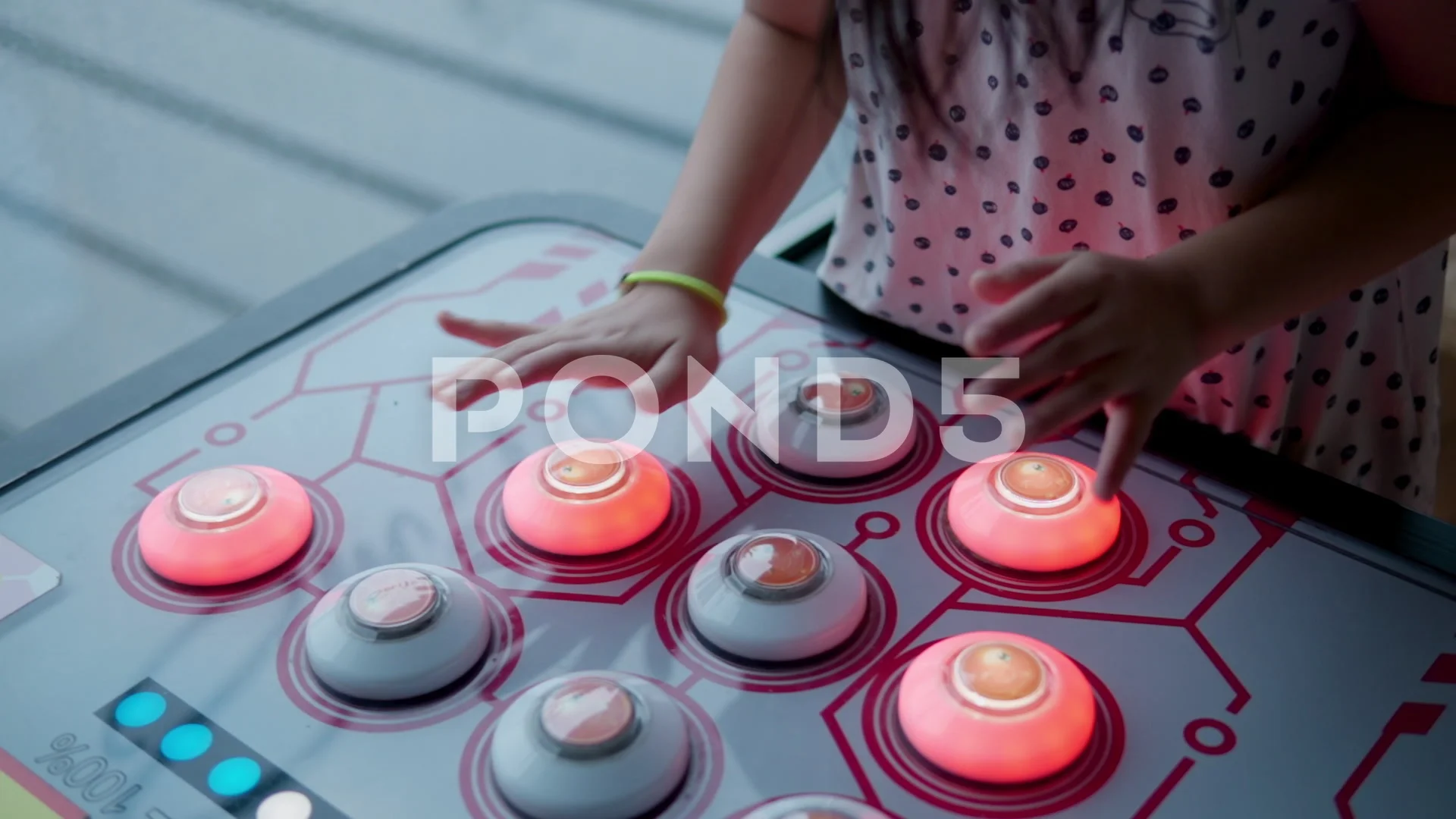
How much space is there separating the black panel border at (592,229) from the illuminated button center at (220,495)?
0.30ft

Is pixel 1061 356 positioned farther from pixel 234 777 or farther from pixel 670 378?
pixel 234 777

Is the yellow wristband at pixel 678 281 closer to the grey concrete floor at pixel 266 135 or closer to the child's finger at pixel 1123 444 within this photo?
the child's finger at pixel 1123 444

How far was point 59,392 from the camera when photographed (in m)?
0.99

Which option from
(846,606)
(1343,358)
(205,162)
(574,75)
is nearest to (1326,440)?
(1343,358)

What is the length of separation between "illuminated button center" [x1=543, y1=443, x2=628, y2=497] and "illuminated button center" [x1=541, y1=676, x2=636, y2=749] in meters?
0.11

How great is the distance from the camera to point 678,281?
648 mm

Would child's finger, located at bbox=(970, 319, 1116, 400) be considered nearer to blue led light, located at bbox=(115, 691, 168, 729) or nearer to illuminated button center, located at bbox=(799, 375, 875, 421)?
illuminated button center, located at bbox=(799, 375, 875, 421)

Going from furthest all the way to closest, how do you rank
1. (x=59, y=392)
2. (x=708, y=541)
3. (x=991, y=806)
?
(x=59, y=392)
(x=708, y=541)
(x=991, y=806)

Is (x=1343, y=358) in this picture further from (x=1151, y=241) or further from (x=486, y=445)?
(x=486, y=445)

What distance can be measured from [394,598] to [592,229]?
0.33m

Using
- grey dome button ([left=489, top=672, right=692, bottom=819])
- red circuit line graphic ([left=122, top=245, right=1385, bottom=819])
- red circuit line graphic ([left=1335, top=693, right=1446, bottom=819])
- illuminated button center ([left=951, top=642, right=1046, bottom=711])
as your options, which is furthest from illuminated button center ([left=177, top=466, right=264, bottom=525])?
red circuit line graphic ([left=1335, top=693, right=1446, bottom=819])

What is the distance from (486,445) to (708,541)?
123 mm

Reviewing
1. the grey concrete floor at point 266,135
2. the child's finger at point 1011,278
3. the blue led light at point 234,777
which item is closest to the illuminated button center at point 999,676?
the child's finger at point 1011,278

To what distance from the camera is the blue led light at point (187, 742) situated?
1.53ft
